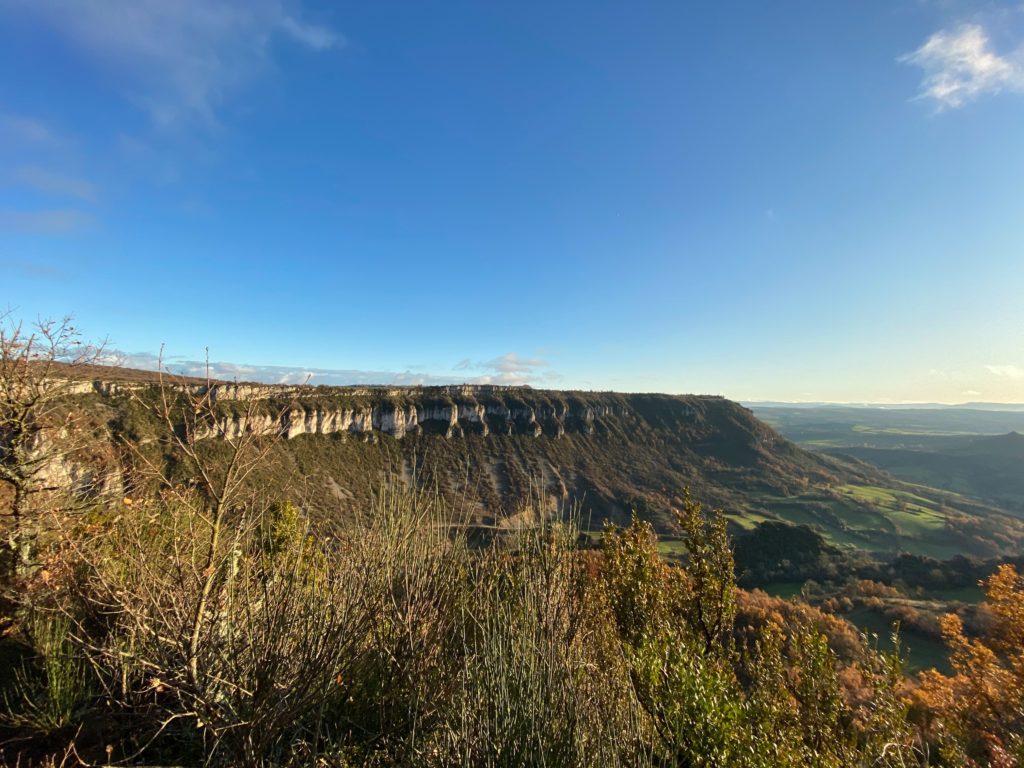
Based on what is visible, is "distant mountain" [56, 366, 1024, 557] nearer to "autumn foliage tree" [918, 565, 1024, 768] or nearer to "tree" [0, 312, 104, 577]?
"autumn foliage tree" [918, 565, 1024, 768]

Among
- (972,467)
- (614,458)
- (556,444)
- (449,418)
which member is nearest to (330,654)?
(449,418)

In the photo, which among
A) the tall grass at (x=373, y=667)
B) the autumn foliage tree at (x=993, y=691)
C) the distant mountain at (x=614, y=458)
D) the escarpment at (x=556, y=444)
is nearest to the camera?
the tall grass at (x=373, y=667)

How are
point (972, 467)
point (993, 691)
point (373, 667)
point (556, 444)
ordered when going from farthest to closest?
point (972, 467), point (556, 444), point (993, 691), point (373, 667)

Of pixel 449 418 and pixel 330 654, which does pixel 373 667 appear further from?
pixel 449 418

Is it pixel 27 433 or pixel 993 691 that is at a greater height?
pixel 27 433

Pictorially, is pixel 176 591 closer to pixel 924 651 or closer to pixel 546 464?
pixel 924 651

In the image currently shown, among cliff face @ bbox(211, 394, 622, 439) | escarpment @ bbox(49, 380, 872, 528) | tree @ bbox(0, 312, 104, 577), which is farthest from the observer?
cliff face @ bbox(211, 394, 622, 439)

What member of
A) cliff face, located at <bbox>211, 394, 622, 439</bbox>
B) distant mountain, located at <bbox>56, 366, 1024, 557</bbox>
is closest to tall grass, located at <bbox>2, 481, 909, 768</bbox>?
distant mountain, located at <bbox>56, 366, 1024, 557</bbox>

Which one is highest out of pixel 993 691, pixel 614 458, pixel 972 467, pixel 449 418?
pixel 449 418

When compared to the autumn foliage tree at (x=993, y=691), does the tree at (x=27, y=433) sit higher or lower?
higher

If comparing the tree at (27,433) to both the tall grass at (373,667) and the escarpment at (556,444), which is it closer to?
the tall grass at (373,667)

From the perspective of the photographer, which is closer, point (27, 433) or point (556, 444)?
point (27, 433)

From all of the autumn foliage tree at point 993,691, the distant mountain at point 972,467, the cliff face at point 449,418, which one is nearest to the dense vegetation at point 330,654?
the autumn foliage tree at point 993,691
